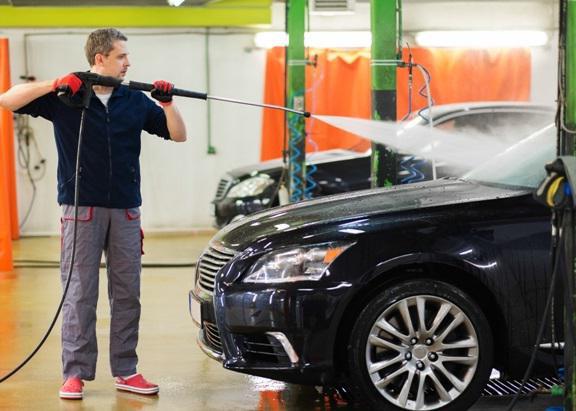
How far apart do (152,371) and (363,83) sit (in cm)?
878

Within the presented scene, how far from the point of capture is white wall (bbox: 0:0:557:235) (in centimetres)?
1418

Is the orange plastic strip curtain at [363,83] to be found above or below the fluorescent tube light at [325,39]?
below

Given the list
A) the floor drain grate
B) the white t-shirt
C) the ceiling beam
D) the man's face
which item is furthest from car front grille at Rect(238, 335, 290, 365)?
the ceiling beam

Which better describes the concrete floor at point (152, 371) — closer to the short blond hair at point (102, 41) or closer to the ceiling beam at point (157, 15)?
the short blond hair at point (102, 41)

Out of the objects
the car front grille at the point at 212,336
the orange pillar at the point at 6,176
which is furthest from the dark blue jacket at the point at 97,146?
the orange pillar at the point at 6,176

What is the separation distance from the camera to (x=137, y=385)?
226 inches

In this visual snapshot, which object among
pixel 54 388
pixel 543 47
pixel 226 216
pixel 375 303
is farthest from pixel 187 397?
pixel 543 47

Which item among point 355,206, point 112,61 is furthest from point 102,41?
point 355,206

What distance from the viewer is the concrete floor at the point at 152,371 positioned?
5.51 meters

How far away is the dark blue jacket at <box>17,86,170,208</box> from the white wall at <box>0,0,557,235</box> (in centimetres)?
882

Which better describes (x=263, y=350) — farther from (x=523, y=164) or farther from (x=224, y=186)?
(x=224, y=186)

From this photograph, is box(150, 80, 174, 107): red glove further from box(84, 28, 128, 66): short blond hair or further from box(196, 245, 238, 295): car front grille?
box(196, 245, 238, 295): car front grille

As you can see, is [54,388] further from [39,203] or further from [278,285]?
[39,203]

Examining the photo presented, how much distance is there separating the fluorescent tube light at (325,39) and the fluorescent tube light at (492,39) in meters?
0.81
